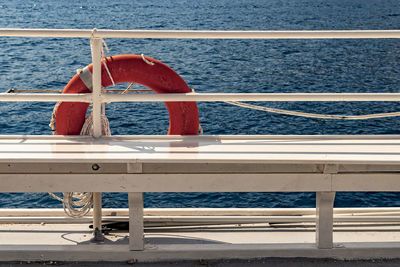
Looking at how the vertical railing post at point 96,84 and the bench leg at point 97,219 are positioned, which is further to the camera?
the bench leg at point 97,219

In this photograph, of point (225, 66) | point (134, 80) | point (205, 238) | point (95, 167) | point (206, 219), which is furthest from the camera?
point (225, 66)

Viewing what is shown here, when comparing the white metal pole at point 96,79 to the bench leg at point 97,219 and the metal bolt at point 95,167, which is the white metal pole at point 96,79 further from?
the bench leg at point 97,219

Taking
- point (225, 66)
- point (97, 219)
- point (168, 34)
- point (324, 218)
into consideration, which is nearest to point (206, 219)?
point (97, 219)

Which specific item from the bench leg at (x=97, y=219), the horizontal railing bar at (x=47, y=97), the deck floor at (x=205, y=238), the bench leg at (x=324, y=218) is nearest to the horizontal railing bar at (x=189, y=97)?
the horizontal railing bar at (x=47, y=97)

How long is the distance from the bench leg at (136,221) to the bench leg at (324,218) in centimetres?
118

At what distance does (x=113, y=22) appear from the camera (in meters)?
37.9

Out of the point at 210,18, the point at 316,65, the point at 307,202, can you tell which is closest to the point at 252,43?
the point at 316,65

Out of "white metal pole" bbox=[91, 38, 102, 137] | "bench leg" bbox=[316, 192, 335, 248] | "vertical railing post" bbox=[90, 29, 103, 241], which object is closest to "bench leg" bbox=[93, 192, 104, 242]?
"vertical railing post" bbox=[90, 29, 103, 241]

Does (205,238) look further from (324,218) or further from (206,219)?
(324,218)

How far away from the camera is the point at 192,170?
11.8 feet

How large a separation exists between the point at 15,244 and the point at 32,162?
2.94ft

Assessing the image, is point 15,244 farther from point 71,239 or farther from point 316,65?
point 316,65

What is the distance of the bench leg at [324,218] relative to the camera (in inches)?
145

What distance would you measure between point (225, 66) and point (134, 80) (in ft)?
63.5
